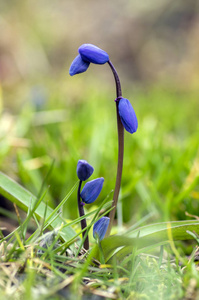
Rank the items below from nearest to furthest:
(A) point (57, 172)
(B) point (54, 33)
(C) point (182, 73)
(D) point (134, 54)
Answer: (A) point (57, 172) → (C) point (182, 73) → (B) point (54, 33) → (D) point (134, 54)

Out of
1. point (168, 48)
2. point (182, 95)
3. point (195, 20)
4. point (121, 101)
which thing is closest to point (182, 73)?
point (182, 95)

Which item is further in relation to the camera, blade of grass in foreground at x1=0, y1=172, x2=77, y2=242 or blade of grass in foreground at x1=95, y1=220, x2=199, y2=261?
blade of grass in foreground at x1=0, y1=172, x2=77, y2=242

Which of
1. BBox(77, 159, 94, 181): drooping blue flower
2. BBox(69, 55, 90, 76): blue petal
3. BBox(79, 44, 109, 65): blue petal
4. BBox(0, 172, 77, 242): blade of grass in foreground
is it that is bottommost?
BBox(0, 172, 77, 242): blade of grass in foreground

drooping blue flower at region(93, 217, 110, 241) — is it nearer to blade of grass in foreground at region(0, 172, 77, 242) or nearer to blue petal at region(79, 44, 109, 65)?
blade of grass in foreground at region(0, 172, 77, 242)

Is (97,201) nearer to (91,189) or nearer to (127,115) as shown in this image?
(91,189)

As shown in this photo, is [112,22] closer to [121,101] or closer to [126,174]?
[126,174]

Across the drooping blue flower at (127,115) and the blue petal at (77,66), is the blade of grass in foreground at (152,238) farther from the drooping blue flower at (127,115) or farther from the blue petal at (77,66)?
the blue petal at (77,66)

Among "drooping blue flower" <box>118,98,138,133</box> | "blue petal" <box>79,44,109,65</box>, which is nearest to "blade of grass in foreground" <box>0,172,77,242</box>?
"drooping blue flower" <box>118,98,138,133</box>
